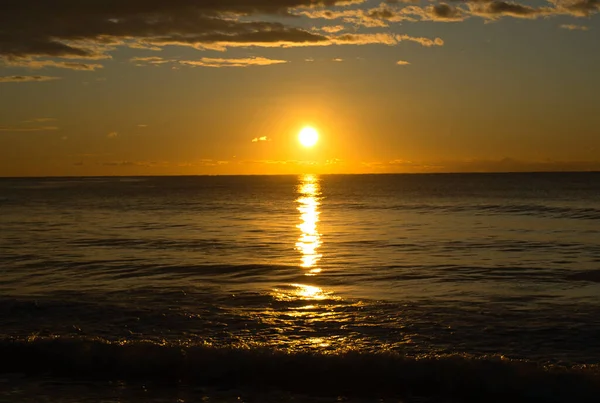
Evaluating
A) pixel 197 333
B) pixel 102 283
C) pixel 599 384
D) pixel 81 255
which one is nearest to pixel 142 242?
pixel 81 255

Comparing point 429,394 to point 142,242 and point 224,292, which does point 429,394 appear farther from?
point 142,242

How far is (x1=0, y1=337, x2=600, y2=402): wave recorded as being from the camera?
43.0ft

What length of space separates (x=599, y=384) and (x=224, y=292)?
1250 centimetres

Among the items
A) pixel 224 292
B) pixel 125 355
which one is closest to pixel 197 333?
pixel 125 355

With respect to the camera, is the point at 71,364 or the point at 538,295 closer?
the point at 71,364

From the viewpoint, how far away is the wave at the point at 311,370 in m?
13.1

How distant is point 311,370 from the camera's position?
556 inches

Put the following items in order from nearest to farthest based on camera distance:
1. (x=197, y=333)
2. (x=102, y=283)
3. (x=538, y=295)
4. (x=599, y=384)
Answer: (x=599, y=384) < (x=197, y=333) < (x=538, y=295) < (x=102, y=283)

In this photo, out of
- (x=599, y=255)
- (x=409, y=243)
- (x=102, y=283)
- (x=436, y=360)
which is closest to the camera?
(x=436, y=360)

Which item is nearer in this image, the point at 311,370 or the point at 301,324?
the point at 311,370

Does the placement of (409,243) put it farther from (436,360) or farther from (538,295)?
(436,360)

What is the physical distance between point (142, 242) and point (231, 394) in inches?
1037

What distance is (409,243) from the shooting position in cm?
3675

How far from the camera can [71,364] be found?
14711 mm
